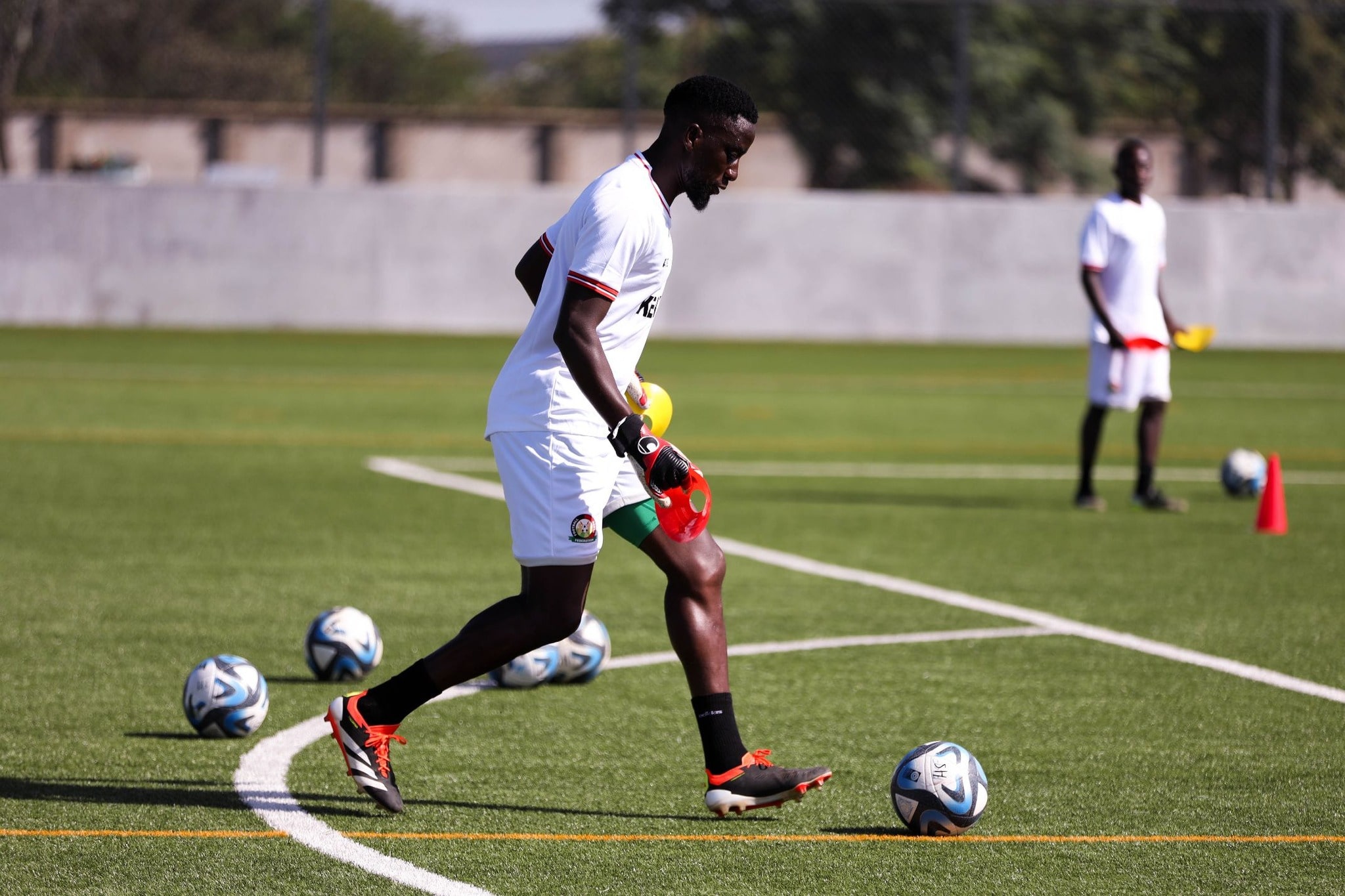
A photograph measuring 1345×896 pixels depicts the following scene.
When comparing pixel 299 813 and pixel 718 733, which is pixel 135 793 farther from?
pixel 718 733

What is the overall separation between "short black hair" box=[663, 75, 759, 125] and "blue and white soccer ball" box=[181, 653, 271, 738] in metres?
2.36

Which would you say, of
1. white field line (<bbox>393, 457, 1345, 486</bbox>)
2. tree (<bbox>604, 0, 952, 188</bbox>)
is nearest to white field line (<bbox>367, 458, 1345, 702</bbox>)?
white field line (<bbox>393, 457, 1345, 486</bbox>)

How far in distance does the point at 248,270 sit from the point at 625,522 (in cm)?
2168

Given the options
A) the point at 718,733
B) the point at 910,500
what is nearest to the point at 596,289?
the point at 718,733

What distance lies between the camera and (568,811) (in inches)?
208

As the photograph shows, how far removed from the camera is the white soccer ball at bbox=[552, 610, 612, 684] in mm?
A: 6922

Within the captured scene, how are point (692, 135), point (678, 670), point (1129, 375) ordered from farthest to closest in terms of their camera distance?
point (1129, 375), point (678, 670), point (692, 135)

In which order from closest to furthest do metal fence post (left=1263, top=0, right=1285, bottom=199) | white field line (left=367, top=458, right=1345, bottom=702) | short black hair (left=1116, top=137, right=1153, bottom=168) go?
white field line (left=367, top=458, right=1345, bottom=702)
short black hair (left=1116, top=137, right=1153, bottom=168)
metal fence post (left=1263, top=0, right=1285, bottom=199)

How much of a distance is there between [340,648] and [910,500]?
6.35 meters

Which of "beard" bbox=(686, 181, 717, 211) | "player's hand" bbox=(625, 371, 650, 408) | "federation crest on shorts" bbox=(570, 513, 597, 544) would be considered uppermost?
"beard" bbox=(686, 181, 717, 211)

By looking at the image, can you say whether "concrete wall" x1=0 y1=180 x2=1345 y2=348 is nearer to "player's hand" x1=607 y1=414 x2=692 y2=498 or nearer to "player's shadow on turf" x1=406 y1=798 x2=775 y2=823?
"player's shadow on turf" x1=406 y1=798 x2=775 y2=823

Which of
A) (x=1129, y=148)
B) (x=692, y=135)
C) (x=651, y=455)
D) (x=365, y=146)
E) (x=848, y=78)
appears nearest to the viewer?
(x=651, y=455)

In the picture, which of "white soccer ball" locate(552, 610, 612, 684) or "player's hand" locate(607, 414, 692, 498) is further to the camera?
"white soccer ball" locate(552, 610, 612, 684)

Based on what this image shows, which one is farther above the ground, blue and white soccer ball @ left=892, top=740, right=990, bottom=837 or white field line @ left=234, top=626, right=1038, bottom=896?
blue and white soccer ball @ left=892, top=740, right=990, bottom=837
